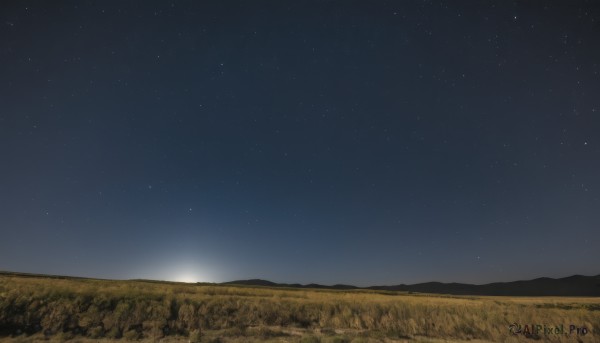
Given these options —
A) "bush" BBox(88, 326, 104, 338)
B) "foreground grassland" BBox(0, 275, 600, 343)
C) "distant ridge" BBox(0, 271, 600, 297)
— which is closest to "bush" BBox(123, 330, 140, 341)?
"foreground grassland" BBox(0, 275, 600, 343)

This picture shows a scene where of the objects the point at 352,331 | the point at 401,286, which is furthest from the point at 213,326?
the point at 401,286

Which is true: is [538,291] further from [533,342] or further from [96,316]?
[96,316]

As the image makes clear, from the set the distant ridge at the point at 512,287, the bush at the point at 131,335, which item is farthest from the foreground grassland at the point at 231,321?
the distant ridge at the point at 512,287

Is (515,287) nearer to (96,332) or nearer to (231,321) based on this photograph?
(231,321)

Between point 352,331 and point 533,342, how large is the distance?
7050 mm

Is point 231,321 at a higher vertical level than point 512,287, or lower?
higher

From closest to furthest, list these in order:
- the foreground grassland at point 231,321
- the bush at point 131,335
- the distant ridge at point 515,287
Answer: the bush at point 131,335 < the foreground grassland at point 231,321 < the distant ridge at point 515,287

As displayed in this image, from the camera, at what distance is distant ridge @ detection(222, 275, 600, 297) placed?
483 feet

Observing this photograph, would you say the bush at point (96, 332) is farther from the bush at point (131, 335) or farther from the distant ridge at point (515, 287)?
the distant ridge at point (515, 287)

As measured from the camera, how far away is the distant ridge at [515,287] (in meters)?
147

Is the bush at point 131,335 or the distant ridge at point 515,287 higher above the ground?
the bush at point 131,335

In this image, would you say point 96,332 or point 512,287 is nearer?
point 96,332

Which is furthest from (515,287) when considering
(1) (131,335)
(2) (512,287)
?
(1) (131,335)

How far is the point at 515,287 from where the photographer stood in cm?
17825
